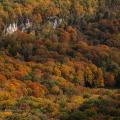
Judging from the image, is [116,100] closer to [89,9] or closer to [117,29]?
[117,29]

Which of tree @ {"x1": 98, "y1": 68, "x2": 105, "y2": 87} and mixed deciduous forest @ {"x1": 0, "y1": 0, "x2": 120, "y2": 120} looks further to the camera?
tree @ {"x1": 98, "y1": 68, "x2": 105, "y2": 87}

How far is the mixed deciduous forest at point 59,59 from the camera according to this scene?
8269cm

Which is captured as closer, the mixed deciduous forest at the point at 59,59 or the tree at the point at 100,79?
the mixed deciduous forest at the point at 59,59

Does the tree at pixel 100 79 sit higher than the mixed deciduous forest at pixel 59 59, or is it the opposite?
the mixed deciduous forest at pixel 59 59

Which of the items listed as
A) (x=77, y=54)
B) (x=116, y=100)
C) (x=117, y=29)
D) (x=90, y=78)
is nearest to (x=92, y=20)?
(x=117, y=29)

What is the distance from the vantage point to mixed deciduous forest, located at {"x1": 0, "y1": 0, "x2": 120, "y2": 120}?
271ft

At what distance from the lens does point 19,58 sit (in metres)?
124

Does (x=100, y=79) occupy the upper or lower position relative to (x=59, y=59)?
lower

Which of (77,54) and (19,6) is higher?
(19,6)

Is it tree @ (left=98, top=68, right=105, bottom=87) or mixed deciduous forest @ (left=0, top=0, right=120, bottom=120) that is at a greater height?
mixed deciduous forest @ (left=0, top=0, right=120, bottom=120)

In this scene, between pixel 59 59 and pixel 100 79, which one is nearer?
pixel 100 79

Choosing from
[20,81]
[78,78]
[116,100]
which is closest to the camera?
[116,100]

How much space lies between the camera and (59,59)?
12475 cm

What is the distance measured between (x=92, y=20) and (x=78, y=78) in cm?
5748
